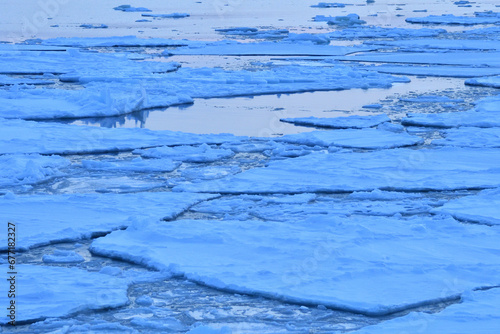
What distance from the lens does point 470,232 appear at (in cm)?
509

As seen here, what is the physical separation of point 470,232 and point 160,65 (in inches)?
408

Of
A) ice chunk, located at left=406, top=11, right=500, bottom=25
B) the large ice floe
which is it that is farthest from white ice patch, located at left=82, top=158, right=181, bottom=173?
ice chunk, located at left=406, top=11, right=500, bottom=25

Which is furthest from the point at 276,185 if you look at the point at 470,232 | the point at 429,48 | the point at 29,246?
the point at 429,48

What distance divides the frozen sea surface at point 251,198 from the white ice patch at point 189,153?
29 millimetres

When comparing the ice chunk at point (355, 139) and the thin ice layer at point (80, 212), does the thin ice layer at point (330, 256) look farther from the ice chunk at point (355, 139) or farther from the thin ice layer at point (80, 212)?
the ice chunk at point (355, 139)

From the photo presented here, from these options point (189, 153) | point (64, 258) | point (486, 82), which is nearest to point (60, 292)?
point (64, 258)

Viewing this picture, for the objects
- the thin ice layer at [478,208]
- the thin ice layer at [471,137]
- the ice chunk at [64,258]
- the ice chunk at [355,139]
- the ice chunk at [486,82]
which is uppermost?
the ice chunk at [486,82]

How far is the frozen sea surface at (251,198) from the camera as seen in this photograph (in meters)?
3.97

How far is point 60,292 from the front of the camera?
4.04 meters

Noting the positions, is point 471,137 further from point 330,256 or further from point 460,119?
point 330,256

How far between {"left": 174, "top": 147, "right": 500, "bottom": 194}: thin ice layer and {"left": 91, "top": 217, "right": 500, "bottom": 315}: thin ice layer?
3.45ft

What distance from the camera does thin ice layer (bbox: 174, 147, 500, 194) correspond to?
6.36m

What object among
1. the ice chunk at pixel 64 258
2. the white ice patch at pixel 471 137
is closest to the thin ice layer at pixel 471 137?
the white ice patch at pixel 471 137

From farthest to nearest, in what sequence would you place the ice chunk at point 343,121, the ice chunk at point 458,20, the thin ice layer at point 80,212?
the ice chunk at point 458,20 < the ice chunk at point 343,121 < the thin ice layer at point 80,212
